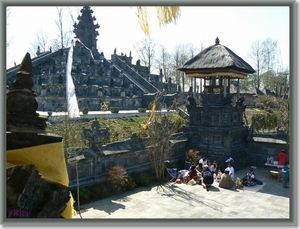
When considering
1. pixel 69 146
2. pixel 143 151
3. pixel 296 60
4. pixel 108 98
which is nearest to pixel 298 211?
pixel 296 60

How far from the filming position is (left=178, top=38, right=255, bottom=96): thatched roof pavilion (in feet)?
54.1

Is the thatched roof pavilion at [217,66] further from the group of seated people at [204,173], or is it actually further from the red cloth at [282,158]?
the red cloth at [282,158]

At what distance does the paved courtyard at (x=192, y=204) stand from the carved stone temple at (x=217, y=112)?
3.86 m

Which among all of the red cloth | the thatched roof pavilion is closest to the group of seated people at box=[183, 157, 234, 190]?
the red cloth

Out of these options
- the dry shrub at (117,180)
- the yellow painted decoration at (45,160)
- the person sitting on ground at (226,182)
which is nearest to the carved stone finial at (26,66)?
the yellow painted decoration at (45,160)

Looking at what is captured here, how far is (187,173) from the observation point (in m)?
13.8

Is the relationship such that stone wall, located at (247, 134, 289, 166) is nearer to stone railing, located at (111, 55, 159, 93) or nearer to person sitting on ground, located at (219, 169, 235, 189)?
person sitting on ground, located at (219, 169, 235, 189)

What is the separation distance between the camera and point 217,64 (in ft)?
54.5

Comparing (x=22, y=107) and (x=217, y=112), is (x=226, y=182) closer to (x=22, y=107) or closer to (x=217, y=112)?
(x=217, y=112)

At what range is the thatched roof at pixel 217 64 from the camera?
1642 centimetres

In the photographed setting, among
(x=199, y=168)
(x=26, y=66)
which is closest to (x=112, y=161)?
(x=199, y=168)

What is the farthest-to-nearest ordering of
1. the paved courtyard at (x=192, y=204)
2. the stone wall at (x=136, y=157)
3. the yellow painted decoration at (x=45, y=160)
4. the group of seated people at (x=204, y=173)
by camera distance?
the group of seated people at (x=204, y=173) → the stone wall at (x=136, y=157) → the paved courtyard at (x=192, y=204) → the yellow painted decoration at (x=45, y=160)

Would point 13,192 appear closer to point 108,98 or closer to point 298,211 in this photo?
point 298,211

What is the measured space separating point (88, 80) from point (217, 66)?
19.3 meters
